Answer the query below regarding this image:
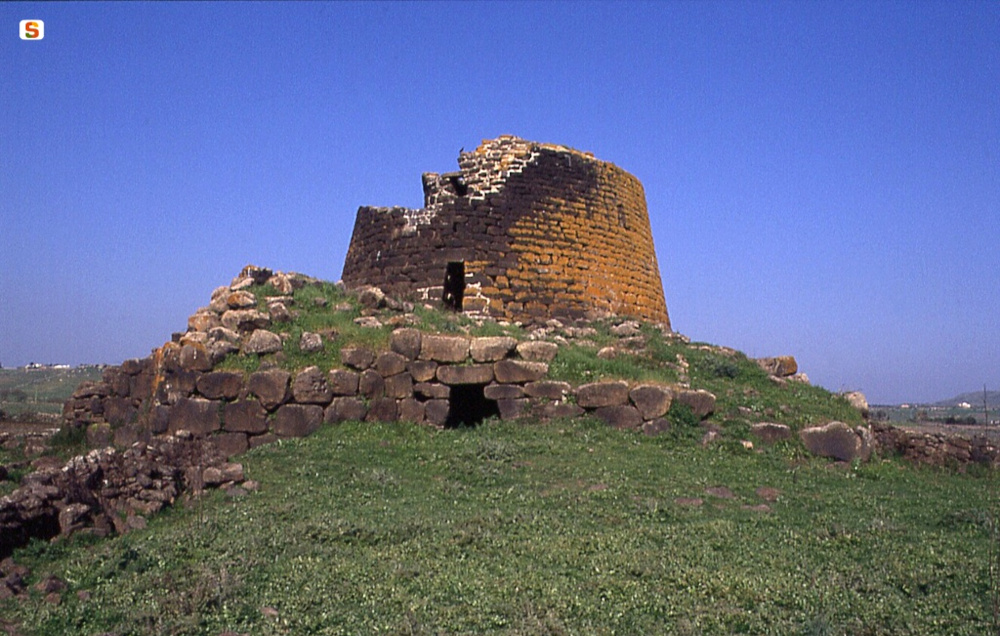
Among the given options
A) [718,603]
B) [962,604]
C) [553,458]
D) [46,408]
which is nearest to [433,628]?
[718,603]

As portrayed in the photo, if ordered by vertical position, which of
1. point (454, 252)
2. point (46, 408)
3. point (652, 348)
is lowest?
point (46, 408)

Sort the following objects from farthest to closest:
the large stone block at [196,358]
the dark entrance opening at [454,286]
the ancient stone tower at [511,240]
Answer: the dark entrance opening at [454,286] → the ancient stone tower at [511,240] → the large stone block at [196,358]

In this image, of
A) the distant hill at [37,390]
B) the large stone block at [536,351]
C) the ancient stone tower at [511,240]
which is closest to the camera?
the large stone block at [536,351]

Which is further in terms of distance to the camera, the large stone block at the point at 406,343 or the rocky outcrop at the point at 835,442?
the large stone block at the point at 406,343

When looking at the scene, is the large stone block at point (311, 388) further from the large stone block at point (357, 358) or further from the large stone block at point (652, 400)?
the large stone block at point (652, 400)

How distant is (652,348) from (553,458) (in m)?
4.04

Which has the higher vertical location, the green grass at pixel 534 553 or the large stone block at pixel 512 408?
the large stone block at pixel 512 408

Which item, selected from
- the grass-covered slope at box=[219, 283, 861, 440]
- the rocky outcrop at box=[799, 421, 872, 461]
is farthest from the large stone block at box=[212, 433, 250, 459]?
the rocky outcrop at box=[799, 421, 872, 461]

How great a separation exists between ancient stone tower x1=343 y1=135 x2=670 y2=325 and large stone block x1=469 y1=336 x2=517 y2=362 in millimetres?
3639

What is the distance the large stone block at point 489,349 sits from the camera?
9.76 meters

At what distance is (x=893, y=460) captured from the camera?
30.2ft

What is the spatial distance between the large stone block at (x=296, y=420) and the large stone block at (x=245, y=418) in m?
0.17

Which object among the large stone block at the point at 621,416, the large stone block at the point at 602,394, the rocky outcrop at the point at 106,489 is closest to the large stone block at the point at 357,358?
the rocky outcrop at the point at 106,489

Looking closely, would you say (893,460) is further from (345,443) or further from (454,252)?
(454,252)
